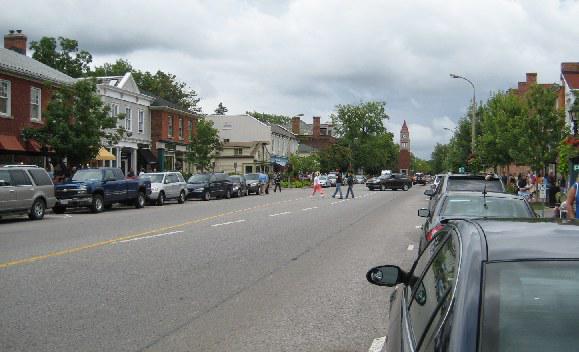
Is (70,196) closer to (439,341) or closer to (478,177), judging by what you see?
(478,177)

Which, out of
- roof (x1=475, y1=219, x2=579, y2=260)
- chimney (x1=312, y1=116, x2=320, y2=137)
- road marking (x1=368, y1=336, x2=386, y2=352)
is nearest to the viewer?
roof (x1=475, y1=219, x2=579, y2=260)

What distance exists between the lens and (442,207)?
30.9ft

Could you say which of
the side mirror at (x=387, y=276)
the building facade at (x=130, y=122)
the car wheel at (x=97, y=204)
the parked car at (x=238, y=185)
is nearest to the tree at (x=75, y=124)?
the car wheel at (x=97, y=204)

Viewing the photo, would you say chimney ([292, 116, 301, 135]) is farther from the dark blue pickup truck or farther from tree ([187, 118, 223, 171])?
the dark blue pickup truck

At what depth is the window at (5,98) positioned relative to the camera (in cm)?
3158

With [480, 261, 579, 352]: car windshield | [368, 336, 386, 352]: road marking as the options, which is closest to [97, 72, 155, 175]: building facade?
[368, 336, 386, 352]: road marking

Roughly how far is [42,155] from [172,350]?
29866mm

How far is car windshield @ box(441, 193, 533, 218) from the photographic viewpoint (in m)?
9.05

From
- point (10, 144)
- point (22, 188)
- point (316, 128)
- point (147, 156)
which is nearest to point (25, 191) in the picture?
point (22, 188)

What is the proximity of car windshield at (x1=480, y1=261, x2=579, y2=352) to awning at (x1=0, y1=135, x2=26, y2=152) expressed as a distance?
3057cm

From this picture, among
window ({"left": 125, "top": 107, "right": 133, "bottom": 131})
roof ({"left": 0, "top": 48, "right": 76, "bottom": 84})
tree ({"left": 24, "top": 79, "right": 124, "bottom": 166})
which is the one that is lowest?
tree ({"left": 24, "top": 79, "right": 124, "bottom": 166})

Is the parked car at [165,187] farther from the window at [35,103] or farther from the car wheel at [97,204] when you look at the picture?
the window at [35,103]

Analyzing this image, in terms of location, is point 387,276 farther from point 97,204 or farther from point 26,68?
point 26,68

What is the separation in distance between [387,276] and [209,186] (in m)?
35.5
